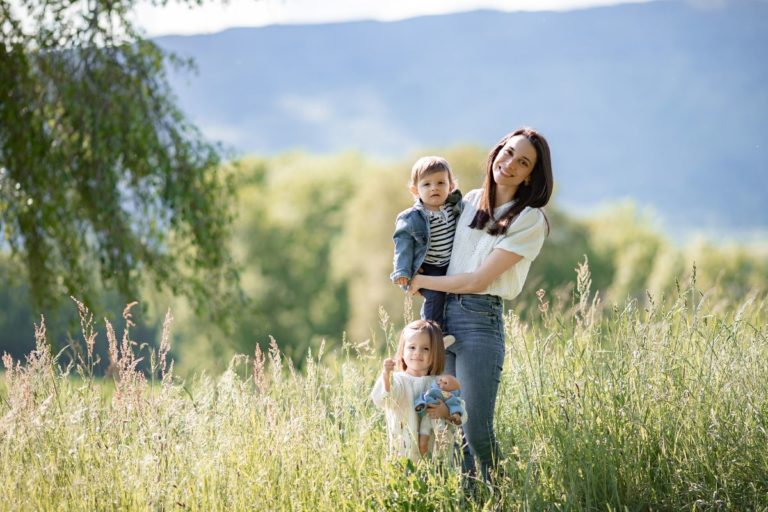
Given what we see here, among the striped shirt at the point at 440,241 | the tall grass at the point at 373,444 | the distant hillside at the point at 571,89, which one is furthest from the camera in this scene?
the distant hillside at the point at 571,89

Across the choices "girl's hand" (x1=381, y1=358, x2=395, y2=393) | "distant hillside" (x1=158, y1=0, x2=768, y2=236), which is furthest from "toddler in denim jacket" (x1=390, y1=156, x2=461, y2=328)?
"distant hillside" (x1=158, y1=0, x2=768, y2=236)

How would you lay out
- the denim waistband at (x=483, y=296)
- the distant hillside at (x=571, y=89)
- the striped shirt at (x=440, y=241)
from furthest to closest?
the distant hillside at (x=571, y=89)
the striped shirt at (x=440, y=241)
the denim waistband at (x=483, y=296)

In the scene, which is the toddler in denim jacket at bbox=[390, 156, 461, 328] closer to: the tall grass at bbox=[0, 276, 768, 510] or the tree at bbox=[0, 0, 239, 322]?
the tall grass at bbox=[0, 276, 768, 510]

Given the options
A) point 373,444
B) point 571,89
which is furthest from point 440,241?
point 571,89

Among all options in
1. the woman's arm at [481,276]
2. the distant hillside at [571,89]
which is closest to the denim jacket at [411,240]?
the woman's arm at [481,276]

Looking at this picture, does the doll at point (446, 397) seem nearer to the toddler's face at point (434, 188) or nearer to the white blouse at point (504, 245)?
the white blouse at point (504, 245)

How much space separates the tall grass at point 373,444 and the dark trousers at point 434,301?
184 millimetres

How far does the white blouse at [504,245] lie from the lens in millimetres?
3176

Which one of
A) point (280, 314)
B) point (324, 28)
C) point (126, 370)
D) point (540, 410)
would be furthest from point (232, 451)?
point (324, 28)

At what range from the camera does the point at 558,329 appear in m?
4.50

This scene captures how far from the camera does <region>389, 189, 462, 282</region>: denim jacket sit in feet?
10.6

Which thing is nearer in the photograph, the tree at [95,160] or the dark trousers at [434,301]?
the dark trousers at [434,301]

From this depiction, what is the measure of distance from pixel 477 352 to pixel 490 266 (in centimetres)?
33

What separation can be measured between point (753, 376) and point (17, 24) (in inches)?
245
